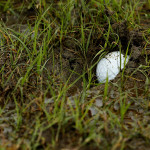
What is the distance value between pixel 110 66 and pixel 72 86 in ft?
1.65

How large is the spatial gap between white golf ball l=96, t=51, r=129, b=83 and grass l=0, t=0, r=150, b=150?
100 millimetres

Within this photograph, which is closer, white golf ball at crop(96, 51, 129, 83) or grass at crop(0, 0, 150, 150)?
grass at crop(0, 0, 150, 150)

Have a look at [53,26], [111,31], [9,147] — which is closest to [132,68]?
[111,31]

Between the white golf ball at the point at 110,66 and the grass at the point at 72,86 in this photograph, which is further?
the white golf ball at the point at 110,66

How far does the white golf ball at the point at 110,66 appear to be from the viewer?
10.4 ft

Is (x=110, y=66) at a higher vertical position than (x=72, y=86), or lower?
higher

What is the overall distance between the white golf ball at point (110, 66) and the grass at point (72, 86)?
10 cm

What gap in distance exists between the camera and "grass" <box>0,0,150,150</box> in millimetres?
2234

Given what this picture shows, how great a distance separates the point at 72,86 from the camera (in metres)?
3.01

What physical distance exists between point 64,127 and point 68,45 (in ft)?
4.66

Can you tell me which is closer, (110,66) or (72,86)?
(72,86)

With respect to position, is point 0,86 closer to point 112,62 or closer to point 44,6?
point 112,62

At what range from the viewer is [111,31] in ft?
11.1

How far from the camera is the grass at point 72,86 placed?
2234mm
